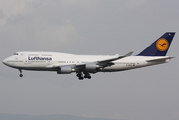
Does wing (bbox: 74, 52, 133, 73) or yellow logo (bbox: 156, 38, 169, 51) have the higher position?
yellow logo (bbox: 156, 38, 169, 51)

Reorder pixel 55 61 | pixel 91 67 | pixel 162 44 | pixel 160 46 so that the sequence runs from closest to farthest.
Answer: pixel 91 67, pixel 55 61, pixel 160 46, pixel 162 44

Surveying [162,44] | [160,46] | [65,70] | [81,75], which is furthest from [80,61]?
[162,44]

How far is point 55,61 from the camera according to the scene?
2395 inches

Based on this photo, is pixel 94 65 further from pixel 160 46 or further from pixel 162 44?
pixel 162 44

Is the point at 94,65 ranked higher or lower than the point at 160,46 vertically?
lower

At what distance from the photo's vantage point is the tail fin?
2635 inches

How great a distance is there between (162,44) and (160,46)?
659 mm

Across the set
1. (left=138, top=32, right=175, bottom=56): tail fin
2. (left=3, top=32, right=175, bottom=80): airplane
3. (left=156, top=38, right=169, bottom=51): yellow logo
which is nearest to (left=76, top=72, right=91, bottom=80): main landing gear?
(left=3, top=32, right=175, bottom=80): airplane

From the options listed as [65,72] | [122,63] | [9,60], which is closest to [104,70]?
[122,63]

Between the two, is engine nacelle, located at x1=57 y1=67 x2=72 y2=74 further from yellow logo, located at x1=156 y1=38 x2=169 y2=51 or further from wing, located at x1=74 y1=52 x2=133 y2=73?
yellow logo, located at x1=156 y1=38 x2=169 y2=51

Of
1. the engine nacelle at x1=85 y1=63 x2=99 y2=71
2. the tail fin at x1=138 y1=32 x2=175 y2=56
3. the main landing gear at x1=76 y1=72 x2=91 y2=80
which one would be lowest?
the main landing gear at x1=76 y1=72 x2=91 y2=80

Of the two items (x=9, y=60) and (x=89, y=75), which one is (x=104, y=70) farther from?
(x=9, y=60)

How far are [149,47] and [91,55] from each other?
42.0 ft

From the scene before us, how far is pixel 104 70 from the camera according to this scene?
63156 millimetres
